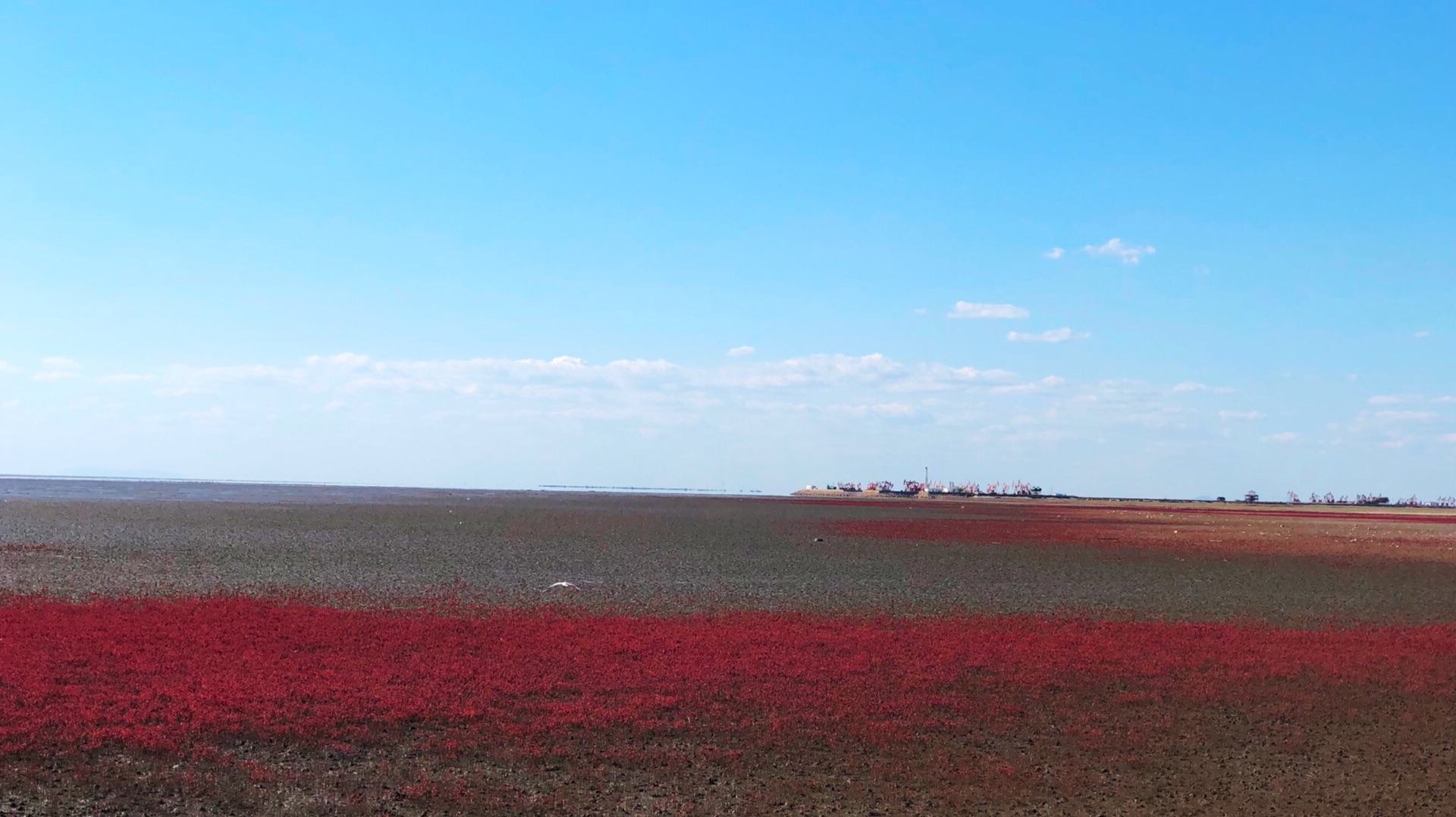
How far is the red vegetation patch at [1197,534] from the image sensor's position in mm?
44219

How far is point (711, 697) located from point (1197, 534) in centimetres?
4789

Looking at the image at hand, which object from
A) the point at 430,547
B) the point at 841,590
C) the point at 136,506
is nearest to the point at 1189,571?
the point at 841,590

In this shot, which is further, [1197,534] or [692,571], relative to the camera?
[1197,534]

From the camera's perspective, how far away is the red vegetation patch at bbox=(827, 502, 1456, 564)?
145ft

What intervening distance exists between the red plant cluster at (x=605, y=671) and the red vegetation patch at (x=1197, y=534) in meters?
23.8

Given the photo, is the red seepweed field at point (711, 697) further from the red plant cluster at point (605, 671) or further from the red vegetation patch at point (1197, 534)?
the red vegetation patch at point (1197, 534)

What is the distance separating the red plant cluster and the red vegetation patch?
2381 centimetres

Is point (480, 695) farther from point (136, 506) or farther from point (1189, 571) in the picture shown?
point (136, 506)

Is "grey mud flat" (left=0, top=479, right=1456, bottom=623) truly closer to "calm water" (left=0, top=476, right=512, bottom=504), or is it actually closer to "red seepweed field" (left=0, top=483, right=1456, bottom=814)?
"red seepweed field" (left=0, top=483, right=1456, bottom=814)

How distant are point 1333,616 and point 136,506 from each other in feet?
224

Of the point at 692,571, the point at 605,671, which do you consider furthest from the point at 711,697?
the point at 692,571

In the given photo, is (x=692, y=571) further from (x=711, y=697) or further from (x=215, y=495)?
(x=215, y=495)

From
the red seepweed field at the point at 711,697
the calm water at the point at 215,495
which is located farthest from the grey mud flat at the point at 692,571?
the calm water at the point at 215,495

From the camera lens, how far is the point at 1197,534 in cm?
5597
